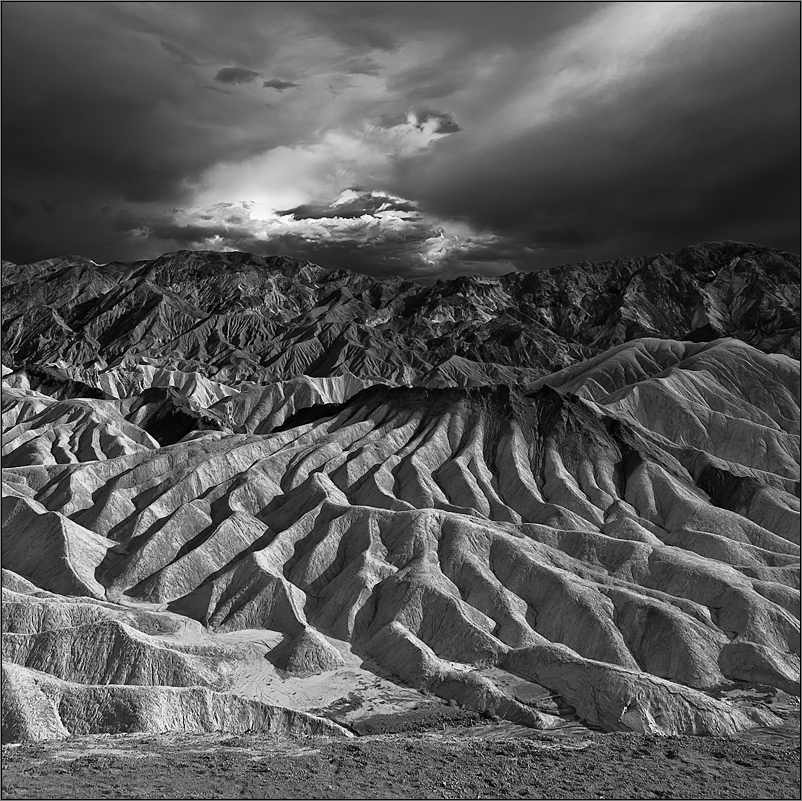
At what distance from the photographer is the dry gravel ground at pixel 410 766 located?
35.8 meters

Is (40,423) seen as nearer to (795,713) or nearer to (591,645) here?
(591,645)

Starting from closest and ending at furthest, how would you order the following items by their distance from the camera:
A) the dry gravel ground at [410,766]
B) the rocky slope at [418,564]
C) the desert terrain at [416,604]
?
the dry gravel ground at [410,766], the desert terrain at [416,604], the rocky slope at [418,564]

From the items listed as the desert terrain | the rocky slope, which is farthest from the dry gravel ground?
the rocky slope

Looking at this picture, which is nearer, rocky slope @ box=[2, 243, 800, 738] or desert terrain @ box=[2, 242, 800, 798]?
desert terrain @ box=[2, 242, 800, 798]

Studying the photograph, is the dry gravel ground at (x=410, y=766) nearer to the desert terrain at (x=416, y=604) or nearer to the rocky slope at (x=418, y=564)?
the desert terrain at (x=416, y=604)

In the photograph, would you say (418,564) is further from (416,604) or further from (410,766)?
(410,766)

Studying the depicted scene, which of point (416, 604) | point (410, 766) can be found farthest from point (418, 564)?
point (410, 766)

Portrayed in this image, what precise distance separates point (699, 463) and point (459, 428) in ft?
96.7

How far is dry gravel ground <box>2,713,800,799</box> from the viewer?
35.8m

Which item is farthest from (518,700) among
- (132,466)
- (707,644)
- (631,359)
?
(631,359)

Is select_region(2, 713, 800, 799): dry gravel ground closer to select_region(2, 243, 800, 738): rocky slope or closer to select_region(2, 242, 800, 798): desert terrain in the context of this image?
select_region(2, 242, 800, 798): desert terrain

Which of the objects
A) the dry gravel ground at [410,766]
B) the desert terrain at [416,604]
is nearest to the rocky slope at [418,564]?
the desert terrain at [416,604]

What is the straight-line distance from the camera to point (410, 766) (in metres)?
39.8

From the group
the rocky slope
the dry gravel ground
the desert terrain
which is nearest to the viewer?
the dry gravel ground
